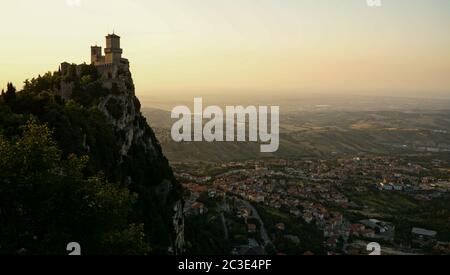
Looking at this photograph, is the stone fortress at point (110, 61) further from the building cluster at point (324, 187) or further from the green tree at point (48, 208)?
the building cluster at point (324, 187)

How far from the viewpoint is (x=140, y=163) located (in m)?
46.3

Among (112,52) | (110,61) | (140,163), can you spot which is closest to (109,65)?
(110,61)

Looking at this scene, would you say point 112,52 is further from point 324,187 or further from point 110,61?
point 324,187

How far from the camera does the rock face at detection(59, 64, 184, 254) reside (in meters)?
41.5

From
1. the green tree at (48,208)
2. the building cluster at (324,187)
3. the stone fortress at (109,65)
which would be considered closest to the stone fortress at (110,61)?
the stone fortress at (109,65)

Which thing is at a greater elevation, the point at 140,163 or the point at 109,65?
the point at 109,65

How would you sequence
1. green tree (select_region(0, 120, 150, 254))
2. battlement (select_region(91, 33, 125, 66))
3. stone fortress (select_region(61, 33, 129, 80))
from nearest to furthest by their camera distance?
green tree (select_region(0, 120, 150, 254)) < stone fortress (select_region(61, 33, 129, 80)) < battlement (select_region(91, 33, 125, 66))

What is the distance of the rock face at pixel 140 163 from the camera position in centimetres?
4150

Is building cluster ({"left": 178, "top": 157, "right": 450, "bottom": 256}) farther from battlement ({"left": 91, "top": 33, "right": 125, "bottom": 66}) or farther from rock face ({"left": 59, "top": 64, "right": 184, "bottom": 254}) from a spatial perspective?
battlement ({"left": 91, "top": 33, "right": 125, "bottom": 66})

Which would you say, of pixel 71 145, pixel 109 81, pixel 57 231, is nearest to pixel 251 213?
pixel 109 81

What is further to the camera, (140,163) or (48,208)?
(140,163)

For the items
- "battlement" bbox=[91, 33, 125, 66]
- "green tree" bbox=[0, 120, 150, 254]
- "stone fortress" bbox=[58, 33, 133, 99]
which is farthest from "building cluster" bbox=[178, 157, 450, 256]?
"green tree" bbox=[0, 120, 150, 254]
